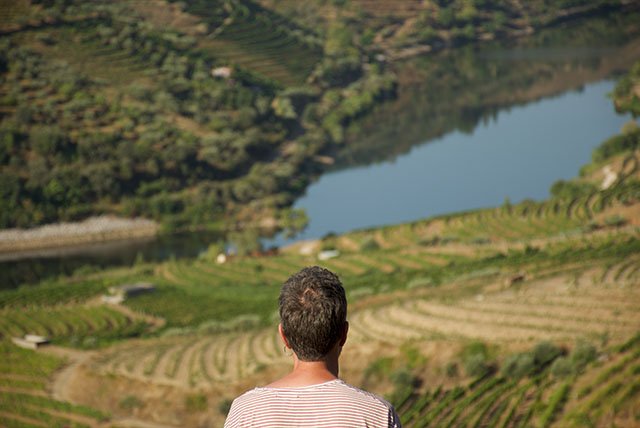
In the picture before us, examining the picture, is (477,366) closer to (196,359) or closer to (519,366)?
(519,366)

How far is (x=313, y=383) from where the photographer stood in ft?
13.8

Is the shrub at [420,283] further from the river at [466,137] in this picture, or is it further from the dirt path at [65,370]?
the river at [466,137]

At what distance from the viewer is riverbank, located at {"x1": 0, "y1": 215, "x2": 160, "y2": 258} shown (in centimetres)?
6219

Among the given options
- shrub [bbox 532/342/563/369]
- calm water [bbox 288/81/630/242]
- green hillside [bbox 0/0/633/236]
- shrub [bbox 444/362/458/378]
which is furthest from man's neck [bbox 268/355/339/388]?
green hillside [bbox 0/0/633/236]

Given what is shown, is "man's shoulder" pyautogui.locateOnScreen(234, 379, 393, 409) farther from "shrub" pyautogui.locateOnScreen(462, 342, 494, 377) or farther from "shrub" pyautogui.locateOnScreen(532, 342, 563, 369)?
"shrub" pyautogui.locateOnScreen(462, 342, 494, 377)

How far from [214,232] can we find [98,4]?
3882 centimetres

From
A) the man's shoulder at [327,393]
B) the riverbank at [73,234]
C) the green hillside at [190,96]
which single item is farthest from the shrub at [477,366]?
the riverbank at [73,234]

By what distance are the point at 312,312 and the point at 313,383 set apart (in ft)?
1.01

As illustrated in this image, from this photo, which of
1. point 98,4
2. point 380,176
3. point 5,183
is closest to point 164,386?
point 5,183

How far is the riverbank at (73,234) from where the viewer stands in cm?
6219

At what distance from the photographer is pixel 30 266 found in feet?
194

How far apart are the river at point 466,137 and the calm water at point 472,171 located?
3.4 inches

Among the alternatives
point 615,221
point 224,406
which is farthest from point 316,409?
point 615,221

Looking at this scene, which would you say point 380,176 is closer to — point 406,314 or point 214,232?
point 214,232
